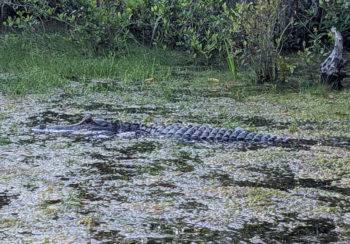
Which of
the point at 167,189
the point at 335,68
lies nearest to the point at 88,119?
the point at 167,189

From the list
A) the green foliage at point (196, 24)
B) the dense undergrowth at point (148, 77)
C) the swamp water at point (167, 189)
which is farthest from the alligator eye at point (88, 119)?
the green foliage at point (196, 24)

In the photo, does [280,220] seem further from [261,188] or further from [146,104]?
[146,104]

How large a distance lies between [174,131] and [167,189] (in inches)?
45.6

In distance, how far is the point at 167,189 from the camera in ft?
9.33

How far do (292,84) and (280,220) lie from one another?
4.02 m

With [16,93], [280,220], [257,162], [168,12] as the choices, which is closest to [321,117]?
[257,162]

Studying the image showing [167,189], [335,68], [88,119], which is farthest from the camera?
[335,68]

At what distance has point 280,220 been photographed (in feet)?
7.99

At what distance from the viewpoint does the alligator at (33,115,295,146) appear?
12.8 feet

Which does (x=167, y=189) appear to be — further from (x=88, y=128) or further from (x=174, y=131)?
(x=88, y=128)

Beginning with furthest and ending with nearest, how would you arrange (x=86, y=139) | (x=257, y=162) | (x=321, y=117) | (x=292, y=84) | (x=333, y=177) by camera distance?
(x=292, y=84)
(x=321, y=117)
(x=86, y=139)
(x=257, y=162)
(x=333, y=177)

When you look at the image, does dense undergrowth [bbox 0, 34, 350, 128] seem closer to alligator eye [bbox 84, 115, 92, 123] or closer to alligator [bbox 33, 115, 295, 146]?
alligator [bbox 33, 115, 295, 146]

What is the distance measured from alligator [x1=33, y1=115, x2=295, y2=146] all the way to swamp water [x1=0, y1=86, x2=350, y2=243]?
3.9 inches

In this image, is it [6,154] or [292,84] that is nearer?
[6,154]
